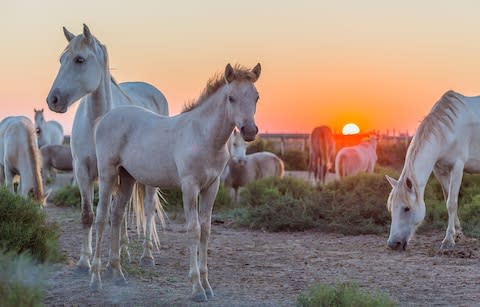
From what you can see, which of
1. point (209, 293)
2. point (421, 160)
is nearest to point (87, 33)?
point (209, 293)

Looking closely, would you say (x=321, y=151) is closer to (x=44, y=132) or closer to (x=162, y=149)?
(x=44, y=132)

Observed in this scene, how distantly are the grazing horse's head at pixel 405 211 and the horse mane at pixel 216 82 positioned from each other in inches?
124

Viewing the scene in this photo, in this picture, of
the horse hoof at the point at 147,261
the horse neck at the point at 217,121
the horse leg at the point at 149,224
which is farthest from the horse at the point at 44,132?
the horse neck at the point at 217,121

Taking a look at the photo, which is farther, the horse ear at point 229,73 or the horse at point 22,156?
the horse at point 22,156

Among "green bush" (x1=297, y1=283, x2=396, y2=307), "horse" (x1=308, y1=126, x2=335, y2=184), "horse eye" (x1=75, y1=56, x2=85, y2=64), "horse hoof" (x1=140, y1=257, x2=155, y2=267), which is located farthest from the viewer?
"horse" (x1=308, y1=126, x2=335, y2=184)

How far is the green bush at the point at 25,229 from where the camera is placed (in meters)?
6.93

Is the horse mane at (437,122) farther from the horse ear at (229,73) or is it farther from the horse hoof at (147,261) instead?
the horse ear at (229,73)

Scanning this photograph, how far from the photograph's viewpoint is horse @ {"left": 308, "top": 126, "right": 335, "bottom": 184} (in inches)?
922

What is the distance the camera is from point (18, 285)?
4688mm

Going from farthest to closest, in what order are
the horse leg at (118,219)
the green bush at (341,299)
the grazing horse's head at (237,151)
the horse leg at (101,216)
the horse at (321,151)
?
the horse at (321,151) < the grazing horse's head at (237,151) < the horse leg at (118,219) < the horse leg at (101,216) < the green bush at (341,299)

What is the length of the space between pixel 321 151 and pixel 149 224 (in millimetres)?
15175

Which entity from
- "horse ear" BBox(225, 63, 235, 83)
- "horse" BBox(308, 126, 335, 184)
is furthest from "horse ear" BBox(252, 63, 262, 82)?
"horse" BBox(308, 126, 335, 184)

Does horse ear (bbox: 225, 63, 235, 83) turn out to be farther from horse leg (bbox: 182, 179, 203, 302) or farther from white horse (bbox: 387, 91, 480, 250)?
white horse (bbox: 387, 91, 480, 250)

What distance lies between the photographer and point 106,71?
807cm
